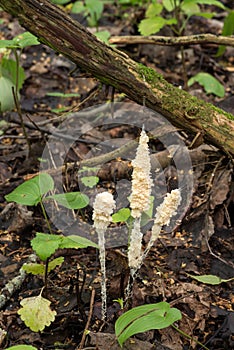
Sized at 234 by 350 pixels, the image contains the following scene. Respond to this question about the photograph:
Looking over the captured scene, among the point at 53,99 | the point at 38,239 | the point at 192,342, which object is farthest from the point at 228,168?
the point at 53,99

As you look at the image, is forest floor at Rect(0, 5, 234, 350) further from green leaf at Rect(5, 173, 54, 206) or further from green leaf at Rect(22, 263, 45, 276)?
green leaf at Rect(5, 173, 54, 206)

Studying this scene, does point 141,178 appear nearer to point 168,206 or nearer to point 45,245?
point 168,206

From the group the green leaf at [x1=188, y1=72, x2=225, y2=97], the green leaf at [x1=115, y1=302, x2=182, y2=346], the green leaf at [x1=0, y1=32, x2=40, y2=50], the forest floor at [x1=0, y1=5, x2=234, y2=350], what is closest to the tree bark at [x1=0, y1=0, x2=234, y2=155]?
the green leaf at [x1=0, y1=32, x2=40, y2=50]

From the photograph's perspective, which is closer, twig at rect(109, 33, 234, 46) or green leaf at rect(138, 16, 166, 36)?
twig at rect(109, 33, 234, 46)

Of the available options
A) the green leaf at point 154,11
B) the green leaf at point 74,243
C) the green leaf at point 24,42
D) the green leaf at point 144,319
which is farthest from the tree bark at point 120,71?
the green leaf at point 154,11

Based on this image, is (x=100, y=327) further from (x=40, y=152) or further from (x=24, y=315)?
(x=40, y=152)

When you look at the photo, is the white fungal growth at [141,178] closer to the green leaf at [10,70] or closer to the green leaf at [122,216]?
the green leaf at [122,216]
